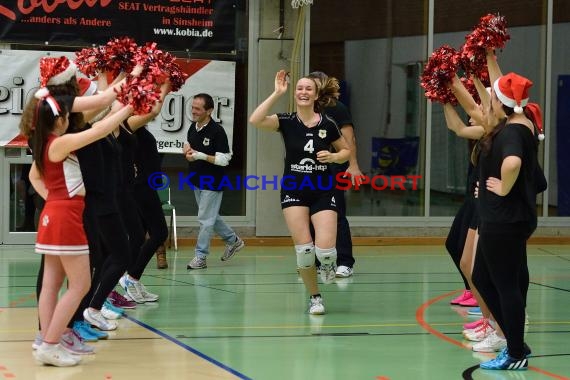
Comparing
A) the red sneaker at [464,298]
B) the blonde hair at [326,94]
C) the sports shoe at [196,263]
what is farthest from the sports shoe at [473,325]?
the sports shoe at [196,263]

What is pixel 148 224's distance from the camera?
9.21 m

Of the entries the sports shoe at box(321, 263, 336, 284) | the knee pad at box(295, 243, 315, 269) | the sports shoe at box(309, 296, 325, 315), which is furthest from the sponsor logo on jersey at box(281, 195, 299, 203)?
the sports shoe at box(309, 296, 325, 315)

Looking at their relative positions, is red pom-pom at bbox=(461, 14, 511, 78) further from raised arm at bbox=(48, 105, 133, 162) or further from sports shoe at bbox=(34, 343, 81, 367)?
sports shoe at bbox=(34, 343, 81, 367)

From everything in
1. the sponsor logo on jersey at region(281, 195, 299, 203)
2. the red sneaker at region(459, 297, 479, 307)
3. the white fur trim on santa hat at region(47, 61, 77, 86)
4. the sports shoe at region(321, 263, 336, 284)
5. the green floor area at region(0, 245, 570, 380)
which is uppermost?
the white fur trim on santa hat at region(47, 61, 77, 86)

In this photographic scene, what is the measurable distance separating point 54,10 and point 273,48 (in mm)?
2739

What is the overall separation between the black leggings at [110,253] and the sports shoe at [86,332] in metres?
0.25

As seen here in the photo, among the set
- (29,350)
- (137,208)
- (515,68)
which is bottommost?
(29,350)

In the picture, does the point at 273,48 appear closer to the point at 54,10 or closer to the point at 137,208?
the point at 54,10

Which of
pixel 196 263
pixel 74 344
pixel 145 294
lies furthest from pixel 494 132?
pixel 196 263

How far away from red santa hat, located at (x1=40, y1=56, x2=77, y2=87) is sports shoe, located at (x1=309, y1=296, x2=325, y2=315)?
10.0 feet

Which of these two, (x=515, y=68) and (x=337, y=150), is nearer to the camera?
(x=337, y=150)

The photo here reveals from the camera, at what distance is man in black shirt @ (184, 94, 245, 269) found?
1120 centimetres

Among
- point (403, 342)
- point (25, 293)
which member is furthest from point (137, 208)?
point (403, 342)

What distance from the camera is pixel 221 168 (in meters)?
11.4
